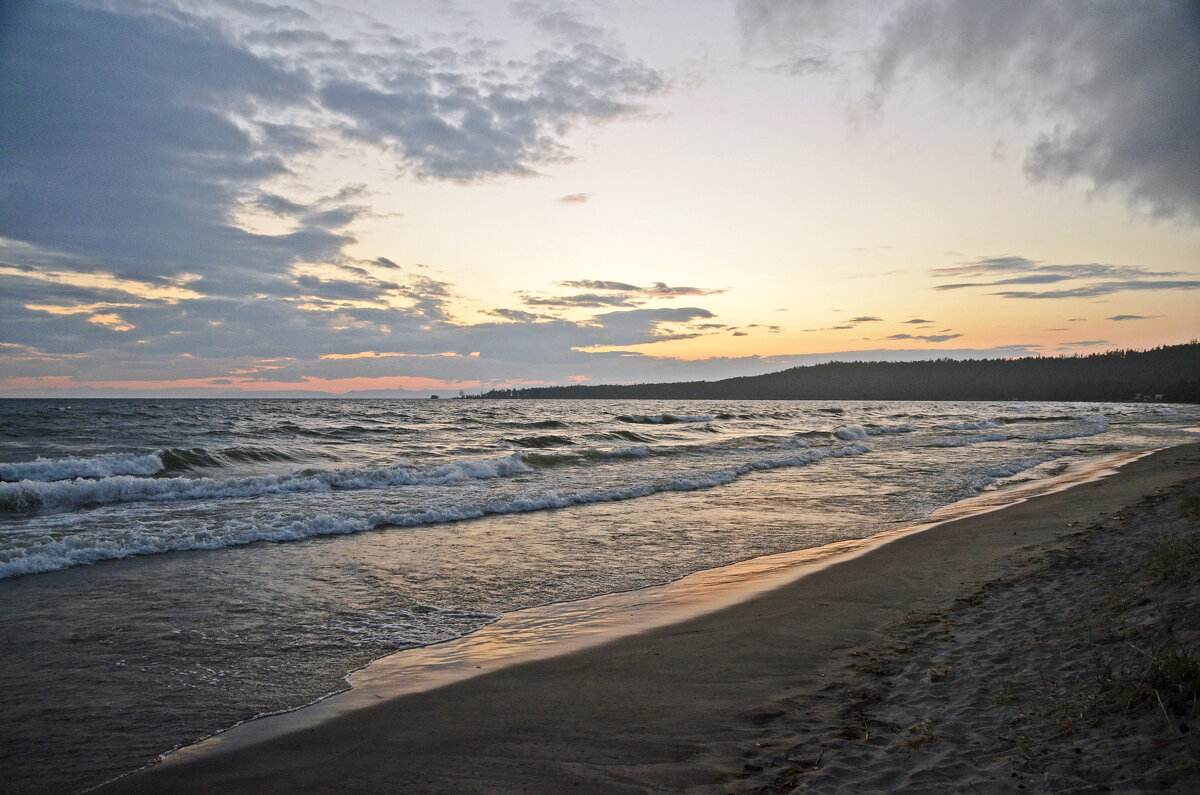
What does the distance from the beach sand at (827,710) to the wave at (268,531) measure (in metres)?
6.80

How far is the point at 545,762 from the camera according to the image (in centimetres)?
366

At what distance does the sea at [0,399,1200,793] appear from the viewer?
470cm

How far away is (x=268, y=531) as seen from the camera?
1057 cm

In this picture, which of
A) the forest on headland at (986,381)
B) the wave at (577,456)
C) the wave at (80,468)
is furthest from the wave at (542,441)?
the forest on headland at (986,381)

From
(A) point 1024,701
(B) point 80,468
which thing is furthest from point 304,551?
(B) point 80,468

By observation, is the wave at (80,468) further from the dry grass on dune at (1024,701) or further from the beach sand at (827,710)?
the dry grass on dune at (1024,701)

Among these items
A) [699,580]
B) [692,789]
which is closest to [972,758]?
[692,789]

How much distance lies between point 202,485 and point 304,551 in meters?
7.51

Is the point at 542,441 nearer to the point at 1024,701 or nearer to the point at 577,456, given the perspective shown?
the point at 577,456

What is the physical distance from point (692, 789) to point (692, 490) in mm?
13506

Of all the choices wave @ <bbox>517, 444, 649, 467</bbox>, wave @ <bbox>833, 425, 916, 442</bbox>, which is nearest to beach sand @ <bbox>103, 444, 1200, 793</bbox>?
wave @ <bbox>517, 444, 649, 467</bbox>

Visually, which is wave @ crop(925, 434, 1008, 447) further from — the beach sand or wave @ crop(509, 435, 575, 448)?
the beach sand

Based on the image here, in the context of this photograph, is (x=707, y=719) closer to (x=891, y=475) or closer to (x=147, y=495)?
(x=147, y=495)

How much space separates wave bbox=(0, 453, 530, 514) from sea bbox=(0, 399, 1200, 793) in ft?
0.19
